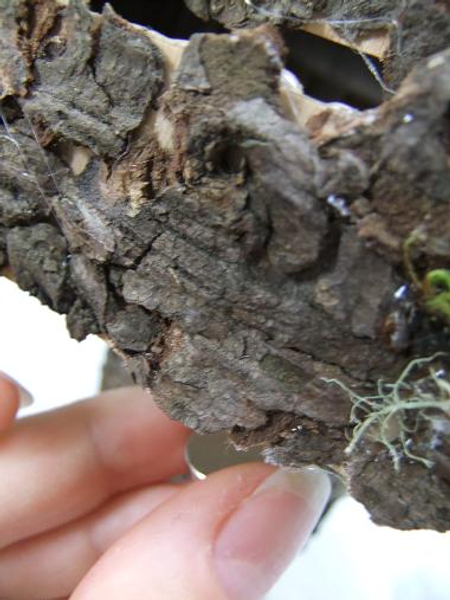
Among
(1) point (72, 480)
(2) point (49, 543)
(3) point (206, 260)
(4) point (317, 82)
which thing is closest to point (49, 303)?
(3) point (206, 260)

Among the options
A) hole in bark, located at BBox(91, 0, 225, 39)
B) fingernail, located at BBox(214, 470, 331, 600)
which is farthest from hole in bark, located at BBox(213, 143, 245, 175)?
hole in bark, located at BBox(91, 0, 225, 39)

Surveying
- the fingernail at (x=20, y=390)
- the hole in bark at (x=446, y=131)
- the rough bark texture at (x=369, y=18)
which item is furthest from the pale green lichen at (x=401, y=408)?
the fingernail at (x=20, y=390)

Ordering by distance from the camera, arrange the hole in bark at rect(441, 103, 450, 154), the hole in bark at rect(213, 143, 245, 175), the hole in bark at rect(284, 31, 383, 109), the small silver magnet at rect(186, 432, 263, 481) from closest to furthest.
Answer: the hole in bark at rect(441, 103, 450, 154), the hole in bark at rect(213, 143, 245, 175), the small silver magnet at rect(186, 432, 263, 481), the hole in bark at rect(284, 31, 383, 109)

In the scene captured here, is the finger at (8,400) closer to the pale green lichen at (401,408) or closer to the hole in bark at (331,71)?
the pale green lichen at (401,408)

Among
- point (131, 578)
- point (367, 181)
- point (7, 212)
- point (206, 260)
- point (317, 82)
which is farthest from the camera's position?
point (317, 82)

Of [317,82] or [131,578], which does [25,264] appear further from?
[317,82]

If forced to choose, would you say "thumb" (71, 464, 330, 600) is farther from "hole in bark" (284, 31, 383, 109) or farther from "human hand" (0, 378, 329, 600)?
"hole in bark" (284, 31, 383, 109)
